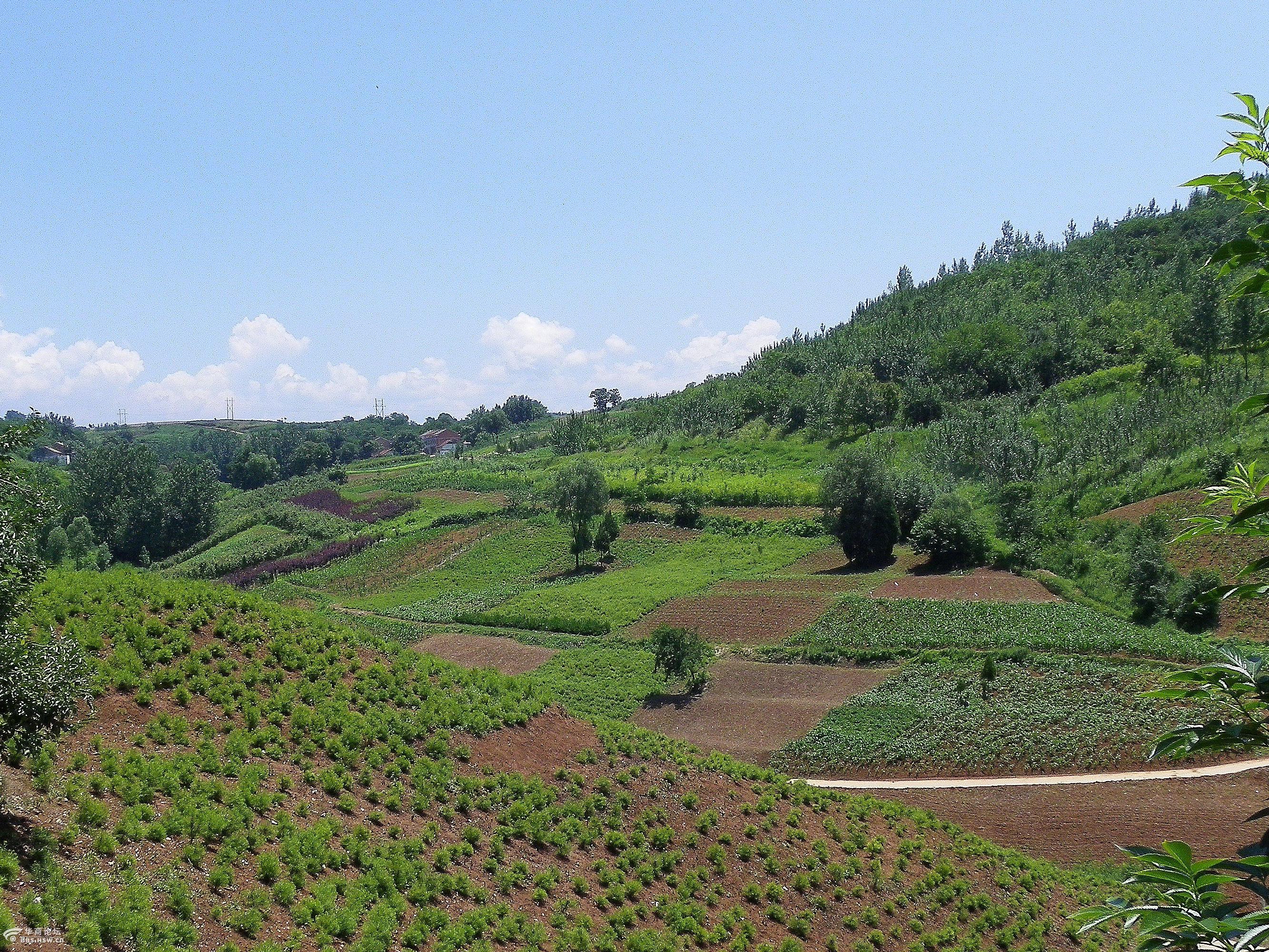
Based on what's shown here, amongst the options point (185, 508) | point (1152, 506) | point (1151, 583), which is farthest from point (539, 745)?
point (185, 508)

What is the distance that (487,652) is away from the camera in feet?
142

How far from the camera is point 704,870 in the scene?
17.2 meters

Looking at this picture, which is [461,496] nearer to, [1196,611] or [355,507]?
[355,507]

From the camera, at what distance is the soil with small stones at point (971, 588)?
4175cm

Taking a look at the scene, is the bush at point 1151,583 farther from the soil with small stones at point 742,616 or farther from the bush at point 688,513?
the bush at point 688,513

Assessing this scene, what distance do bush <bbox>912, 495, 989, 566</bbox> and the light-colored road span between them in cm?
2187

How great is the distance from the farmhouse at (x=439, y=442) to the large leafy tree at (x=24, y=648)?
517 ft

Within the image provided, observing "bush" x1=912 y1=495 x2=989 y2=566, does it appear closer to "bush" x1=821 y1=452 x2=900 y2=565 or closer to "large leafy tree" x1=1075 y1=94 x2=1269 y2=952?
"bush" x1=821 y1=452 x2=900 y2=565

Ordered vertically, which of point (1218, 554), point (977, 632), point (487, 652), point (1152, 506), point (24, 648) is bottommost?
point (487, 652)

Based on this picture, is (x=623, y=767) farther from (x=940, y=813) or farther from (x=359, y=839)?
(x=940, y=813)

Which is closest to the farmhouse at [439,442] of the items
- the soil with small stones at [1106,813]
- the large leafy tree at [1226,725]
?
the soil with small stones at [1106,813]

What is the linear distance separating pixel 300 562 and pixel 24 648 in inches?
2444

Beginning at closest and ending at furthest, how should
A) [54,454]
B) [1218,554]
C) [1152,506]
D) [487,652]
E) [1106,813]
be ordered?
1. [1106,813]
2. [1218,554]
3. [487,652]
4. [1152,506]
5. [54,454]

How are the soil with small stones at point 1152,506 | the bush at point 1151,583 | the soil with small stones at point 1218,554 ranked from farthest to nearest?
the soil with small stones at point 1152,506 < the bush at point 1151,583 < the soil with small stones at point 1218,554
